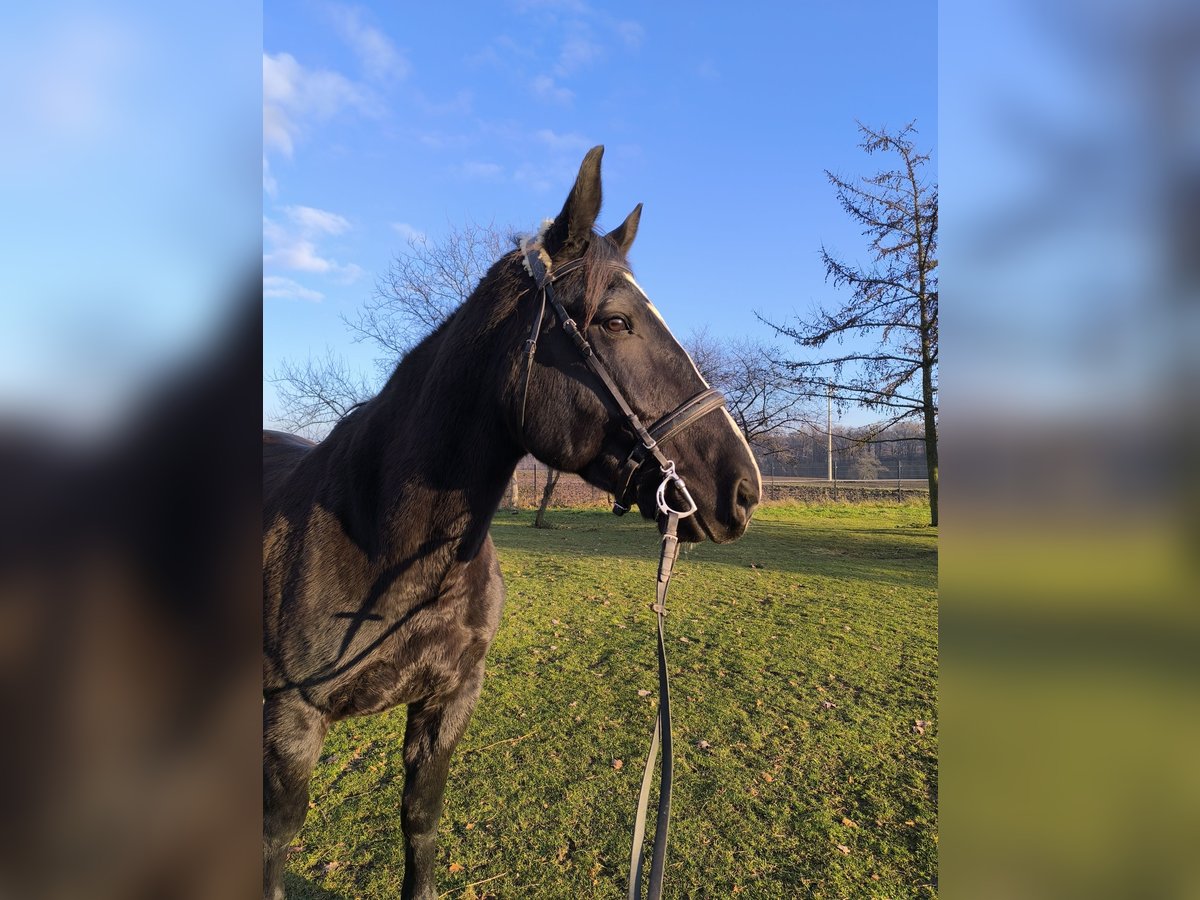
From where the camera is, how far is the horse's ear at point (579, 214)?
2.06 meters

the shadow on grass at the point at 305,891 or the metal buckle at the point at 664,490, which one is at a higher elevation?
the metal buckle at the point at 664,490

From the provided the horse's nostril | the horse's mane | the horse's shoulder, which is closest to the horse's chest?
the horse's mane

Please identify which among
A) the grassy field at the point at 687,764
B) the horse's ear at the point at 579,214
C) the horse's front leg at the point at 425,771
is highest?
the horse's ear at the point at 579,214

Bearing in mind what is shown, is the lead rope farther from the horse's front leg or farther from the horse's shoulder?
the horse's shoulder

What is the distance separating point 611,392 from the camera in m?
2.02

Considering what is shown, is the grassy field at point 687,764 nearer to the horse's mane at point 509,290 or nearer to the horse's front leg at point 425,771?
the horse's front leg at point 425,771

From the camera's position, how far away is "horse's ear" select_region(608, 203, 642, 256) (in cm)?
249

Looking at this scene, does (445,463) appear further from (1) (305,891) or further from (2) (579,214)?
(1) (305,891)

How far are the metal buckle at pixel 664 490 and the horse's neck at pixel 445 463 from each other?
621 millimetres

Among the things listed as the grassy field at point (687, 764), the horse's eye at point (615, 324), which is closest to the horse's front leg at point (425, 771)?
the grassy field at point (687, 764)
